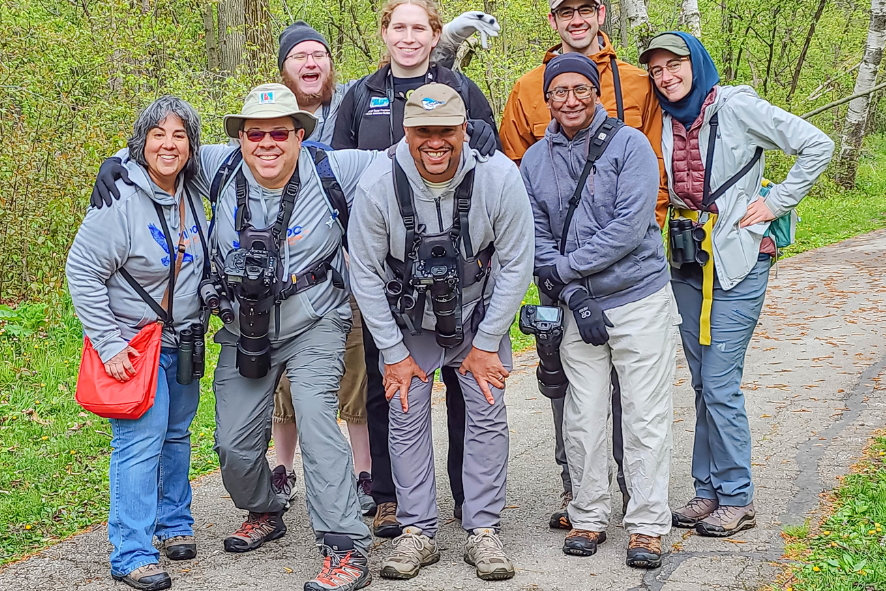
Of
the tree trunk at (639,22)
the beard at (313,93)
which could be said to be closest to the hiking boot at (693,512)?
the beard at (313,93)

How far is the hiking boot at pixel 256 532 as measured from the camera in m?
4.51

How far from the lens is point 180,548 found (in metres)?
4.43

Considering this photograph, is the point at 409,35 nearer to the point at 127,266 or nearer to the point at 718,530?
the point at 127,266

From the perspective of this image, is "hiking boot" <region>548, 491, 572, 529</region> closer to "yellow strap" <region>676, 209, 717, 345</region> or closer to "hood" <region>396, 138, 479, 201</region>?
"yellow strap" <region>676, 209, 717, 345</region>

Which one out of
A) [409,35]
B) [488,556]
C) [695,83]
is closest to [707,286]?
[695,83]

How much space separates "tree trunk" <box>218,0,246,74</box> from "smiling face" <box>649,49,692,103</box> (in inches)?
346

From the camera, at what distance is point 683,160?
4559mm

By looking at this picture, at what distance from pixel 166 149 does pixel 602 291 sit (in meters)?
2.13

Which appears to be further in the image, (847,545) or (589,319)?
(847,545)

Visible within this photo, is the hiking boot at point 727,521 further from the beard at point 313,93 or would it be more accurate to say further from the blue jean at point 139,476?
the beard at point 313,93

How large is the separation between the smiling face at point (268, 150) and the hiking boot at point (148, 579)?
1830mm

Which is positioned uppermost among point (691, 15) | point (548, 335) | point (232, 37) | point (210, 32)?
point (210, 32)

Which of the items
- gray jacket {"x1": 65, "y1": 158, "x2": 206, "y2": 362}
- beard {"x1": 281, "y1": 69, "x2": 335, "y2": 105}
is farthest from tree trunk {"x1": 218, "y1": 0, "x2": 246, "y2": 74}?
gray jacket {"x1": 65, "y1": 158, "x2": 206, "y2": 362}

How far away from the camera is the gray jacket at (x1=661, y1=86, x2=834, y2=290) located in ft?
14.4
